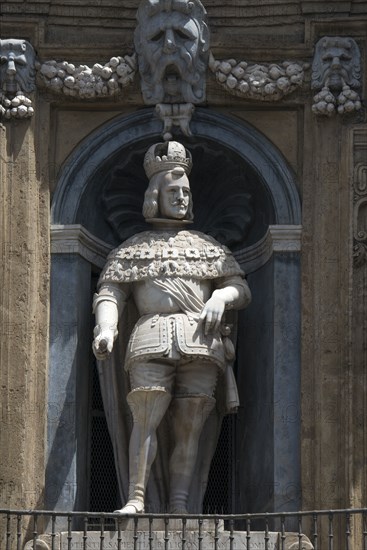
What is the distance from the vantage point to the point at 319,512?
1599 cm

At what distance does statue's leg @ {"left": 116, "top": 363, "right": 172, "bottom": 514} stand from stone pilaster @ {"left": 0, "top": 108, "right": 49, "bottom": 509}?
686 mm

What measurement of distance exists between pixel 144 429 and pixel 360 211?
2.14m

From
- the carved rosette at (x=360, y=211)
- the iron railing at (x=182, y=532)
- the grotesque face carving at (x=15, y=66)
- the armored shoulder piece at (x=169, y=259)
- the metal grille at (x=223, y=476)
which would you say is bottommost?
the iron railing at (x=182, y=532)

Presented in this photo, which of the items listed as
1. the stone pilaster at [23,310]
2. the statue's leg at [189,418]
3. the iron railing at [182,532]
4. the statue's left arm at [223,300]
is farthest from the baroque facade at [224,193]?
the statue's leg at [189,418]

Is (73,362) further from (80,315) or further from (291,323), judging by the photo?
(291,323)

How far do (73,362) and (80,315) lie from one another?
0.36 metres

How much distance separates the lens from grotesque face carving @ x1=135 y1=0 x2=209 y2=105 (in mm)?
17469

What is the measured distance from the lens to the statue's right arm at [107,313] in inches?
657

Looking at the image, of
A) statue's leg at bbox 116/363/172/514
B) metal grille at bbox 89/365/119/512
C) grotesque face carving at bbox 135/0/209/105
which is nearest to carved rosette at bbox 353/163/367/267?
grotesque face carving at bbox 135/0/209/105

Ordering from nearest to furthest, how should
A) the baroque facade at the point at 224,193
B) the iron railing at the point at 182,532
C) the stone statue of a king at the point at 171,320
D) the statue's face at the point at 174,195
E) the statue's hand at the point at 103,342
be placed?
the iron railing at the point at 182,532, the statue's hand at the point at 103,342, the stone statue of a king at the point at 171,320, the baroque facade at the point at 224,193, the statue's face at the point at 174,195

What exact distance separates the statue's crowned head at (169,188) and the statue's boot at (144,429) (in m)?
1.32

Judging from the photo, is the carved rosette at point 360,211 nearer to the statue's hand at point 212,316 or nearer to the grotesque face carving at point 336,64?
the grotesque face carving at point 336,64

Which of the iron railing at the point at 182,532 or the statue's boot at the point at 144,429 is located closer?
the iron railing at the point at 182,532

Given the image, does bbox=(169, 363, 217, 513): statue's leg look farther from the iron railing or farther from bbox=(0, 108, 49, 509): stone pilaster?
bbox=(0, 108, 49, 509): stone pilaster
